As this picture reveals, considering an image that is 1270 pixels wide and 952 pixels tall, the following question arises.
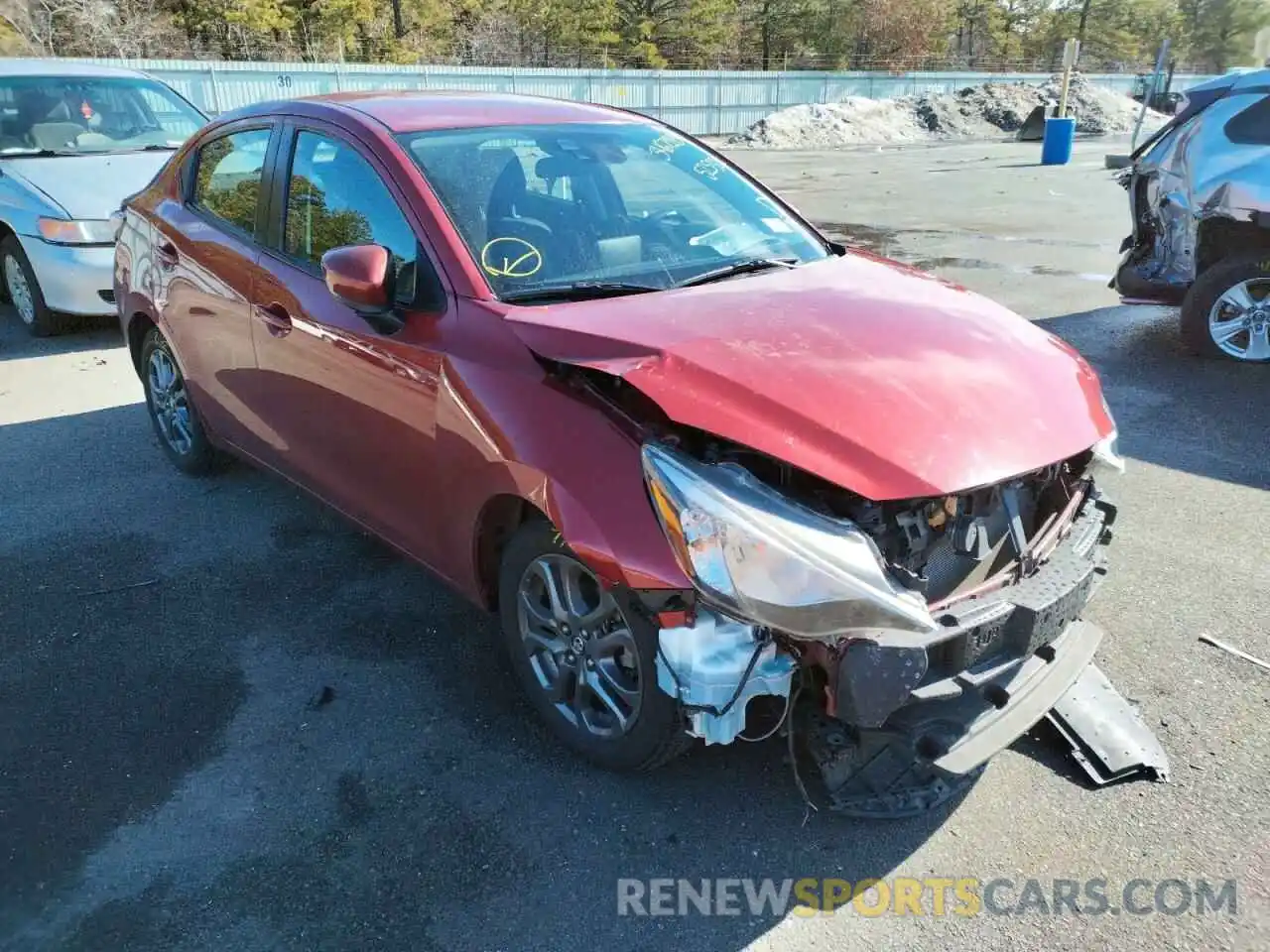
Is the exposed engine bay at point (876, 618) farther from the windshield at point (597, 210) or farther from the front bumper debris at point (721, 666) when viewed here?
the windshield at point (597, 210)

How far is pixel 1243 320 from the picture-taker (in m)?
6.75

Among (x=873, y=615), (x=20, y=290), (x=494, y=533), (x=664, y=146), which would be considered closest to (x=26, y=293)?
(x=20, y=290)

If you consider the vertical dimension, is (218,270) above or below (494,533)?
above

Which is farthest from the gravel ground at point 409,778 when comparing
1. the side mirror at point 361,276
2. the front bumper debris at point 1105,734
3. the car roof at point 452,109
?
the car roof at point 452,109

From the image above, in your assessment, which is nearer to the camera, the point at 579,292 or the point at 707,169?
the point at 579,292

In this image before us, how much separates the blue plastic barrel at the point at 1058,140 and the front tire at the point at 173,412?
2056 cm

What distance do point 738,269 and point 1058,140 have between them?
Result: 2105 cm

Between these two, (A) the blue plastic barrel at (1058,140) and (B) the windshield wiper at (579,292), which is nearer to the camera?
(B) the windshield wiper at (579,292)

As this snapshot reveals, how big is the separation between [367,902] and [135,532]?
2766mm

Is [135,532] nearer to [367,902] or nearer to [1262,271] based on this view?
[367,902]

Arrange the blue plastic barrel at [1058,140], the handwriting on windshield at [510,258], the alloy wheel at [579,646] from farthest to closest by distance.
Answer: the blue plastic barrel at [1058,140], the handwriting on windshield at [510,258], the alloy wheel at [579,646]

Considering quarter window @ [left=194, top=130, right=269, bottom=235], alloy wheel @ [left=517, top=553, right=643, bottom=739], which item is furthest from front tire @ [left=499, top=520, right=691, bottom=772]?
quarter window @ [left=194, top=130, right=269, bottom=235]

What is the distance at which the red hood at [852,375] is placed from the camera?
7.75 ft

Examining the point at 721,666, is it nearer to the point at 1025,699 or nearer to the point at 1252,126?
the point at 1025,699
